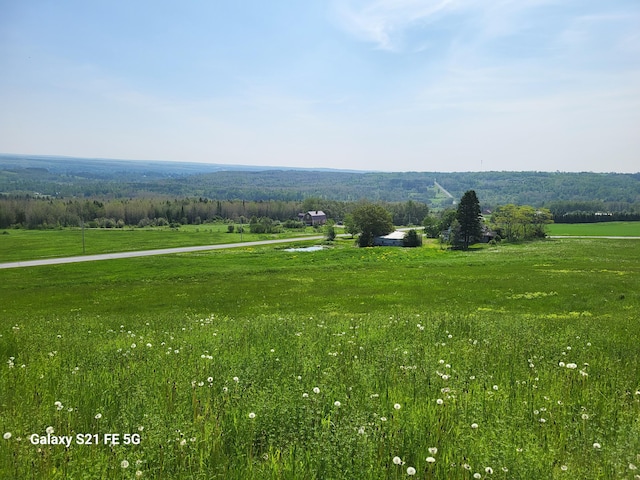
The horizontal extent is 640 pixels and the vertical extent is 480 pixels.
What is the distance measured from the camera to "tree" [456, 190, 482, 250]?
8175 centimetres

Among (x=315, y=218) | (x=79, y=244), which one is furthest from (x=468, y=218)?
(x=315, y=218)

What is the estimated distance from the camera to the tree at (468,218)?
8175 centimetres

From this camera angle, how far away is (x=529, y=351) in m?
9.76

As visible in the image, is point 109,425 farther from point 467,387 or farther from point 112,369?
point 467,387

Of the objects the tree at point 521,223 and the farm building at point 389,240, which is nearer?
the tree at point 521,223

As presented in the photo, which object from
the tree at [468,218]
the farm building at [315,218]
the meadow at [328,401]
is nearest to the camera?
the meadow at [328,401]

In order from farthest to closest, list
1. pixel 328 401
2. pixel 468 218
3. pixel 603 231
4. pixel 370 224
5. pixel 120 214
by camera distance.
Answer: pixel 120 214, pixel 603 231, pixel 370 224, pixel 468 218, pixel 328 401

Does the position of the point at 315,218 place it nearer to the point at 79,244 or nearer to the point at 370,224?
the point at 370,224

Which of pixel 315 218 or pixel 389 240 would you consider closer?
pixel 389 240

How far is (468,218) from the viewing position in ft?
272

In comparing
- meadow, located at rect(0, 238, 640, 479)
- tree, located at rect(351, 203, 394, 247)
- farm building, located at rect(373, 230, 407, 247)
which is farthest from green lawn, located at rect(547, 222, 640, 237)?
meadow, located at rect(0, 238, 640, 479)

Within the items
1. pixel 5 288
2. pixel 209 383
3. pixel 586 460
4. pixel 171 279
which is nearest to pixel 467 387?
pixel 586 460

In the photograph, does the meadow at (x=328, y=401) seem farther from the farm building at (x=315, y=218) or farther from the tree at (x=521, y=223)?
the farm building at (x=315, y=218)

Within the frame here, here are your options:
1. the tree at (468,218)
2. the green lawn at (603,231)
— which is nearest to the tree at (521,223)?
the tree at (468,218)
